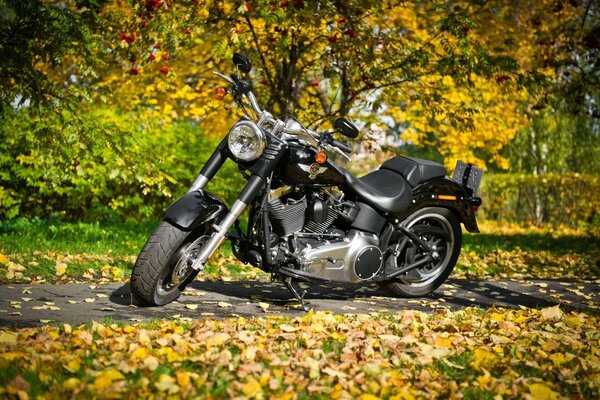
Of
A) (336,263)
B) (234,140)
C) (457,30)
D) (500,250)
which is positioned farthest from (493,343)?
(500,250)

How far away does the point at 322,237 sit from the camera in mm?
6098

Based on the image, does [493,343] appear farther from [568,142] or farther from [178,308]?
[568,142]

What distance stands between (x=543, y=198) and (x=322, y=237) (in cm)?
1402

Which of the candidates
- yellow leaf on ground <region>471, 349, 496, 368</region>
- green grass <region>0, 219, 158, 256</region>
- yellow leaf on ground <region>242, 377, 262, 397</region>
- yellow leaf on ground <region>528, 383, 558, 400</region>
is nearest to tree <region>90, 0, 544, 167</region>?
green grass <region>0, 219, 158, 256</region>

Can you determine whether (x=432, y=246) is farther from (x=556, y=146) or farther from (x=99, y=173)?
(x=556, y=146)

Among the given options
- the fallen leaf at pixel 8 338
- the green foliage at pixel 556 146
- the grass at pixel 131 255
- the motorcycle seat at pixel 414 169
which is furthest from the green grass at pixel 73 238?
the green foliage at pixel 556 146

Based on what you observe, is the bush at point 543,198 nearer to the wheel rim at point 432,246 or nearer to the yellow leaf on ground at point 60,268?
the wheel rim at point 432,246

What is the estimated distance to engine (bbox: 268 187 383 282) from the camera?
579cm

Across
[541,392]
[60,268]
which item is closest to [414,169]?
[541,392]

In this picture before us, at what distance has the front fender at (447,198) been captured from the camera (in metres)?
6.65

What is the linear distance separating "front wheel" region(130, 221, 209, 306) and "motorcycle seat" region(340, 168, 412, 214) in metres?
1.42

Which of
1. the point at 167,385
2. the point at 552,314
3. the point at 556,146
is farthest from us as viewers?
the point at 556,146

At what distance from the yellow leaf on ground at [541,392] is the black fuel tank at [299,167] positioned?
2.47 m

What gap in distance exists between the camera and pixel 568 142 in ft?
77.2
